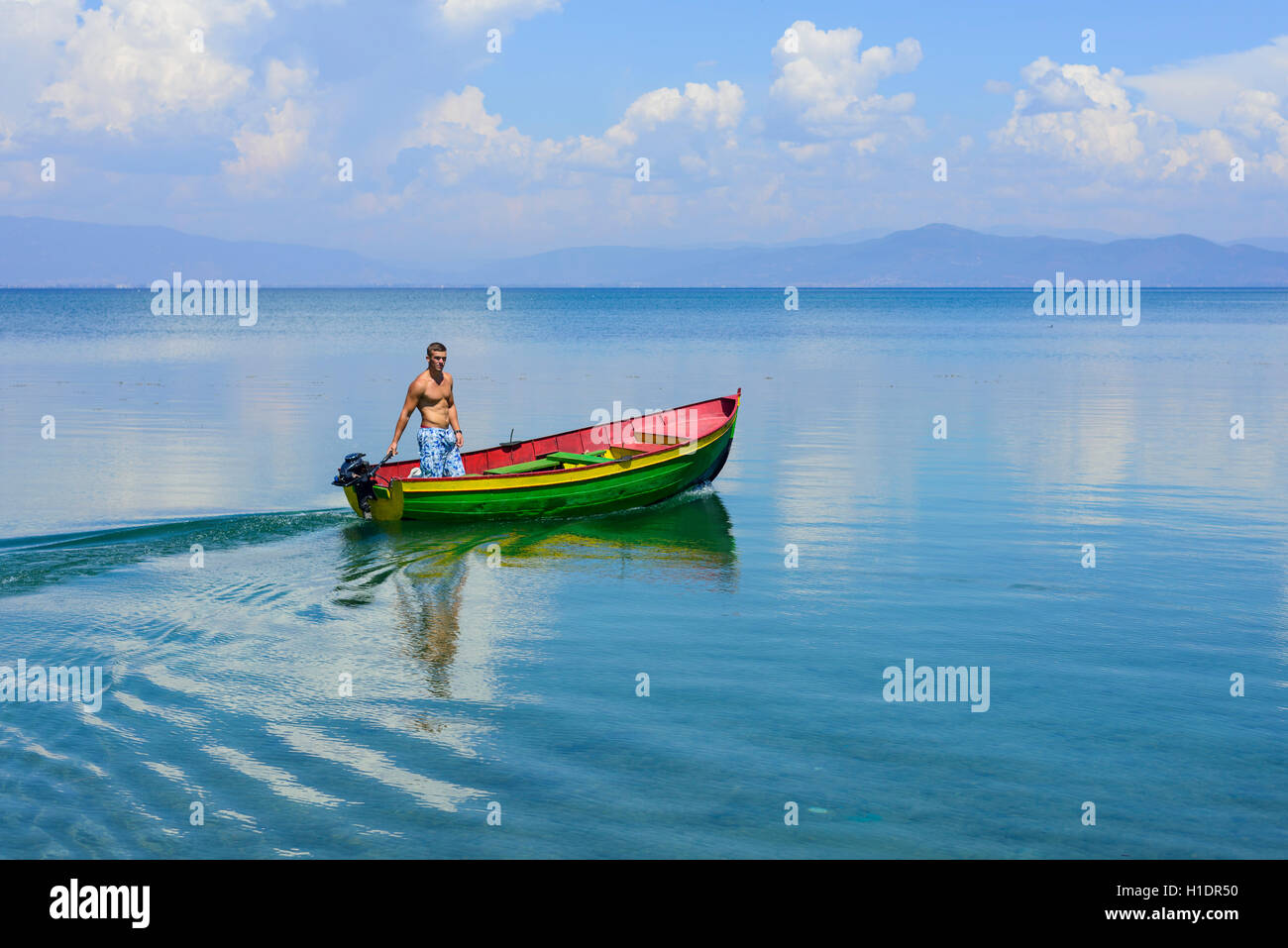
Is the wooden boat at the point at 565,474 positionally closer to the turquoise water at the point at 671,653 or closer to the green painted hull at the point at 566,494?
the green painted hull at the point at 566,494

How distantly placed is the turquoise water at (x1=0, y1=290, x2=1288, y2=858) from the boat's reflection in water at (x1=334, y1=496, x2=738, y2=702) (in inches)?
2.8

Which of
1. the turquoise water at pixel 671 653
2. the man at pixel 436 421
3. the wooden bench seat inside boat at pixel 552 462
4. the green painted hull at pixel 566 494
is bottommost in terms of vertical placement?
the turquoise water at pixel 671 653

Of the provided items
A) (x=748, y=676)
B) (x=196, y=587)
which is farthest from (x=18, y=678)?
(x=748, y=676)

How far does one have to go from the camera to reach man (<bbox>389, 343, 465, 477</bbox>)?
55.6ft

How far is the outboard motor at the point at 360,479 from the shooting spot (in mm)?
16297

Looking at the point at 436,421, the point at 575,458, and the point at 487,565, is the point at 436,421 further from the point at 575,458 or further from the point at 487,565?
the point at 487,565

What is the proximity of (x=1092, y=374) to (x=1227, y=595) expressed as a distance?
32.9m

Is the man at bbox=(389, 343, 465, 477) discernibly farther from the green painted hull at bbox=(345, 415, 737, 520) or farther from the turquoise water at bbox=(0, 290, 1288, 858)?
the turquoise water at bbox=(0, 290, 1288, 858)

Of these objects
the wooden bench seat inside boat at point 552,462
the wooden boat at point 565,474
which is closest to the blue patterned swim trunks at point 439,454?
the wooden boat at point 565,474

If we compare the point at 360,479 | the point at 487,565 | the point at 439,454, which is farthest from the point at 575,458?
the point at 487,565

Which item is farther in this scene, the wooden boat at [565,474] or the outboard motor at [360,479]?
the wooden boat at [565,474]

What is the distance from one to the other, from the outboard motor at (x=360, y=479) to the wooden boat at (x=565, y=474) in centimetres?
1

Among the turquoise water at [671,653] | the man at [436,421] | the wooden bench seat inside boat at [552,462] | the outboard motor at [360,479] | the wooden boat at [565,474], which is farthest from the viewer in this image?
the wooden bench seat inside boat at [552,462]

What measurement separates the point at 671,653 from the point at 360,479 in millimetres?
6559
